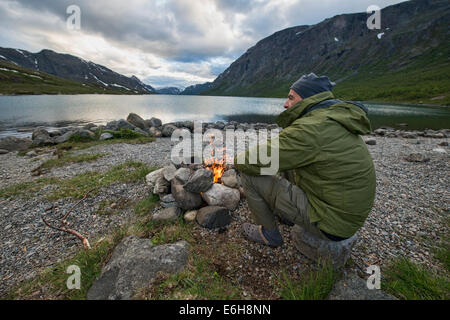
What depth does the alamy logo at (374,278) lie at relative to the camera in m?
2.73

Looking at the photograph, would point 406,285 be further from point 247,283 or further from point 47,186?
point 47,186

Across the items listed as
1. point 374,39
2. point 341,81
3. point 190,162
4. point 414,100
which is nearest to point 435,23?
point 374,39

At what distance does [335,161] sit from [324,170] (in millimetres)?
190

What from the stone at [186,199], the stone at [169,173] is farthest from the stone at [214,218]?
the stone at [169,173]

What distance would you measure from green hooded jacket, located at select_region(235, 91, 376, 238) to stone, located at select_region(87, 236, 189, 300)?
2.36 m

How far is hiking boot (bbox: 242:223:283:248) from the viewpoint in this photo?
382cm

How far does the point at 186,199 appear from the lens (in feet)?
16.1

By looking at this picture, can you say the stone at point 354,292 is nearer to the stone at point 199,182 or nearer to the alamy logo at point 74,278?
the stone at point 199,182

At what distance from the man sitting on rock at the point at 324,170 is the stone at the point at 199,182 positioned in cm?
168

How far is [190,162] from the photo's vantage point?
6516mm

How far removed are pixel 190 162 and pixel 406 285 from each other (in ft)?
18.4

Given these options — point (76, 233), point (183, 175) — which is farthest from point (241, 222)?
point (76, 233)

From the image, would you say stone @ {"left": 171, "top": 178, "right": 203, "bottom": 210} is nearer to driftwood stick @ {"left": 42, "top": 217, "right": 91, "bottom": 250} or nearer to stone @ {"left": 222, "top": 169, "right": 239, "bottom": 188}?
stone @ {"left": 222, "top": 169, "right": 239, "bottom": 188}

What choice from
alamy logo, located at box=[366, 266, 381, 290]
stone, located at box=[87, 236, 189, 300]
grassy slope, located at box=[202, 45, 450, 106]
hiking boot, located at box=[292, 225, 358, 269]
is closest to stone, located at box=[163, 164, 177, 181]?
stone, located at box=[87, 236, 189, 300]
